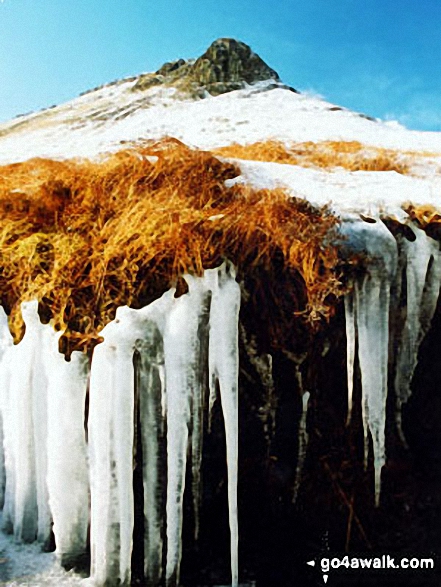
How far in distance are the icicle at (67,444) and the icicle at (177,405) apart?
1.66 feet

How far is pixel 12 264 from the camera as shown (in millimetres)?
3584

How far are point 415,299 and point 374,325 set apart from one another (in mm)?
508

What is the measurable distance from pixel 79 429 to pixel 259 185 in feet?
7.07

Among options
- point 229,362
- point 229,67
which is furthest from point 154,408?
point 229,67

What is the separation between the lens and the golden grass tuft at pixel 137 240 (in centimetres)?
328

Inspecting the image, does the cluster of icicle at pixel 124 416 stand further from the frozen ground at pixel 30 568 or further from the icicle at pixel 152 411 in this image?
the frozen ground at pixel 30 568

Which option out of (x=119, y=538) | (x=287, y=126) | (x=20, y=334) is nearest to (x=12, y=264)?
(x=20, y=334)

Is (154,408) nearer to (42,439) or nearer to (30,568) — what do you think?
(42,439)

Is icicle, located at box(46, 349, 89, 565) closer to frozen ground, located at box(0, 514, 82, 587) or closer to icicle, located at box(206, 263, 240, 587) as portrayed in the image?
frozen ground, located at box(0, 514, 82, 587)

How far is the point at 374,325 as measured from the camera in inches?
135

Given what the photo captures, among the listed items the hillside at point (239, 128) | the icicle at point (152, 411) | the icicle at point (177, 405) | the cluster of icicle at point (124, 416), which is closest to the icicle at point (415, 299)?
the hillside at point (239, 128)

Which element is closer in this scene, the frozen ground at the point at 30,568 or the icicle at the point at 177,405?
the icicle at the point at 177,405

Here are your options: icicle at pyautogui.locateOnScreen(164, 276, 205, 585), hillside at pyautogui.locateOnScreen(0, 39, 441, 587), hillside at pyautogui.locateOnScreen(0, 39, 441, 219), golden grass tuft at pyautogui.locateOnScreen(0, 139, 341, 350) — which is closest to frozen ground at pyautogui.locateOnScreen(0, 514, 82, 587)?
hillside at pyautogui.locateOnScreen(0, 39, 441, 587)

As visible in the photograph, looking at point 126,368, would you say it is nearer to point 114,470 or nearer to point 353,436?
point 114,470
